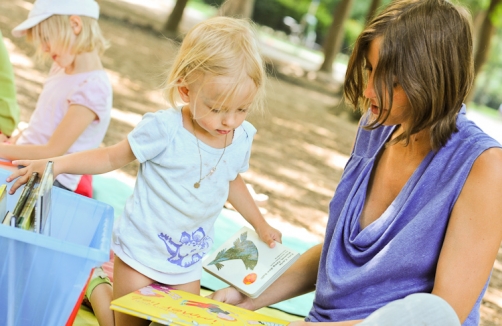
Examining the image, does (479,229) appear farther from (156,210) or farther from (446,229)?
(156,210)

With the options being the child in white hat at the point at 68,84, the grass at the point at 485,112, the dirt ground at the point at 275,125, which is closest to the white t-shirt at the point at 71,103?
the child in white hat at the point at 68,84

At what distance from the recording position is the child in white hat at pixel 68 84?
112 inches

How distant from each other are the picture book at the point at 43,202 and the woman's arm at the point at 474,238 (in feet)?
3.54

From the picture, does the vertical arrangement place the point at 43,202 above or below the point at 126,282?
above

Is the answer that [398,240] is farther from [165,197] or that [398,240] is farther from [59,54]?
[59,54]

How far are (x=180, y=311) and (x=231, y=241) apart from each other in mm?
631

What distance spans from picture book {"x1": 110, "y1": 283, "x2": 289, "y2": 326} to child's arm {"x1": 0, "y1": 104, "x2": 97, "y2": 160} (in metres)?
0.97

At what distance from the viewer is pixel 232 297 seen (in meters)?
2.26

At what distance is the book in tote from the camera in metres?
2.19

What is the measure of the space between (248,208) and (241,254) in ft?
0.54

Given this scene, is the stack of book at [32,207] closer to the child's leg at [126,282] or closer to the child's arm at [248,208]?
the child's leg at [126,282]

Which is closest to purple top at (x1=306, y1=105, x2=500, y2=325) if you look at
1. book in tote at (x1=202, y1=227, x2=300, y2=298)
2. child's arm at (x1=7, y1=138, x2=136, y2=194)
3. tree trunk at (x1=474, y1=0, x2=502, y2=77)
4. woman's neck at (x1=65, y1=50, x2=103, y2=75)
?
book in tote at (x1=202, y1=227, x2=300, y2=298)

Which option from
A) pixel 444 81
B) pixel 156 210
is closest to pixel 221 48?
pixel 156 210

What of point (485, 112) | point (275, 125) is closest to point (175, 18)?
point (275, 125)
